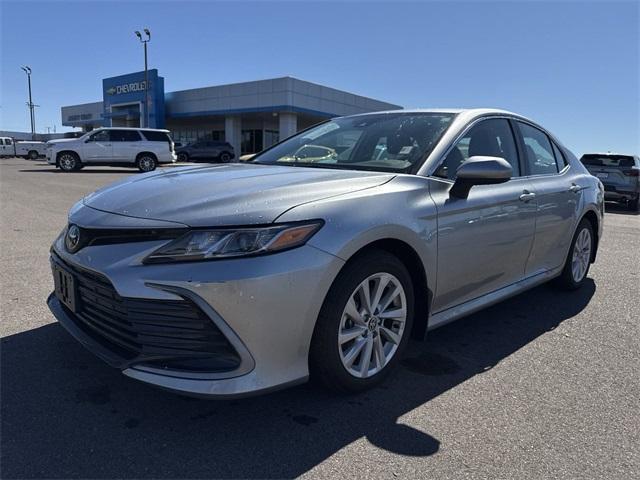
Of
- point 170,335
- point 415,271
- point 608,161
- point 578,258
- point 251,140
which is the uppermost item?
point 251,140

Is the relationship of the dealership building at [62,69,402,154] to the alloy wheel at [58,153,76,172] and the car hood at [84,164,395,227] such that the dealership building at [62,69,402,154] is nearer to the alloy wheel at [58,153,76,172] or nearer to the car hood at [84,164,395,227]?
the alloy wheel at [58,153,76,172]

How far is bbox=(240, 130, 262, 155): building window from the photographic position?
41000 millimetres

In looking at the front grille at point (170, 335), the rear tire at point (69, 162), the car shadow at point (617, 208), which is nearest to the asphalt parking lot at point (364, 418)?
the front grille at point (170, 335)

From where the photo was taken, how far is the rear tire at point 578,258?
4.71m

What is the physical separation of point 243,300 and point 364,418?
3.04 feet

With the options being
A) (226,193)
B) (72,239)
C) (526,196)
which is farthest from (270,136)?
(226,193)

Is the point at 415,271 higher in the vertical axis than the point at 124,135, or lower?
lower

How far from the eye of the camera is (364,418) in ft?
8.22

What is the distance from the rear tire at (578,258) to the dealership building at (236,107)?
29911mm

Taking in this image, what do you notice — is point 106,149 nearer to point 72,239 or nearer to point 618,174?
point 618,174

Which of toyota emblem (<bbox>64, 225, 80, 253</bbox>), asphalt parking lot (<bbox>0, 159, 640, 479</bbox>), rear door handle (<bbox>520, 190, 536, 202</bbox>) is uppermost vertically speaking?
rear door handle (<bbox>520, 190, 536, 202</bbox>)

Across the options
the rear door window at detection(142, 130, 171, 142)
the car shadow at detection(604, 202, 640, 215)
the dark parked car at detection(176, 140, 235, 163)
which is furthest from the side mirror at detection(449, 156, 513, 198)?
the dark parked car at detection(176, 140, 235, 163)

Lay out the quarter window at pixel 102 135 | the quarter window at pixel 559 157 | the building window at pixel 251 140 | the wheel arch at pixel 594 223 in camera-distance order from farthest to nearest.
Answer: the building window at pixel 251 140 → the quarter window at pixel 102 135 → the wheel arch at pixel 594 223 → the quarter window at pixel 559 157

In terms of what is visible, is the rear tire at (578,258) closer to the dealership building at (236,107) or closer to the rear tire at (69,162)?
the rear tire at (69,162)
